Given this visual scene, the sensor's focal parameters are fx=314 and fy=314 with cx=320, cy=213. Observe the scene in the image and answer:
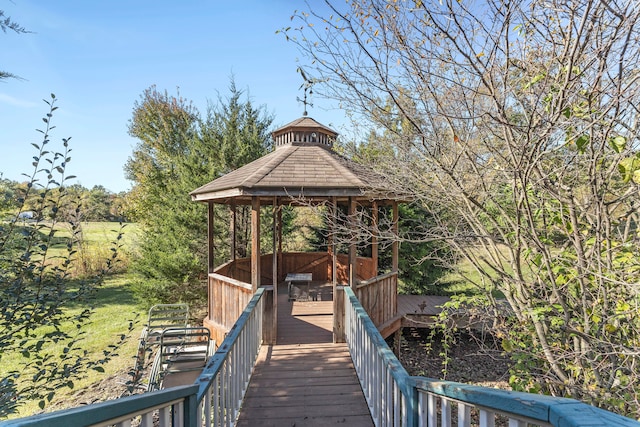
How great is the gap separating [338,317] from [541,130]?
4523 millimetres

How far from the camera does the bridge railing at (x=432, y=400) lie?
1173mm

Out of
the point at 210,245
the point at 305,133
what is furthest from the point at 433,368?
the point at 305,133

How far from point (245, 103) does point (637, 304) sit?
15738 millimetres

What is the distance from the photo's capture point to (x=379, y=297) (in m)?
7.26

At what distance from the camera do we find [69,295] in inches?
133

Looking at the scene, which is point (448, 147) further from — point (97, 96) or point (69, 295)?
point (97, 96)

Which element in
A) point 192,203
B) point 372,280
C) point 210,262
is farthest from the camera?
point 192,203

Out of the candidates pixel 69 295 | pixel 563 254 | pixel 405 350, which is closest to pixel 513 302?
pixel 563 254

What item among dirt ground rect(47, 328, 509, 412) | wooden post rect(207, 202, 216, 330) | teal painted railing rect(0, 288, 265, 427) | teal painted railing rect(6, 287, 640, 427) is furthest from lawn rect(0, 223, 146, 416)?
teal painted railing rect(6, 287, 640, 427)

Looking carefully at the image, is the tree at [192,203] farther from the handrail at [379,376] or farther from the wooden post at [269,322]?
the handrail at [379,376]

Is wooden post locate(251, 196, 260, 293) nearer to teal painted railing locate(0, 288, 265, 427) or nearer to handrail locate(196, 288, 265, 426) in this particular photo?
teal painted railing locate(0, 288, 265, 427)

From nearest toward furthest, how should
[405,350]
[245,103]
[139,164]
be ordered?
1. [405,350]
2. [245,103]
3. [139,164]

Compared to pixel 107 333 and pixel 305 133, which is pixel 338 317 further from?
pixel 107 333

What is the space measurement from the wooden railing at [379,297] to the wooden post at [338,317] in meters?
0.41
